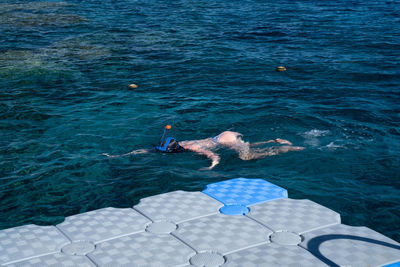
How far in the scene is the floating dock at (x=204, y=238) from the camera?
396 cm

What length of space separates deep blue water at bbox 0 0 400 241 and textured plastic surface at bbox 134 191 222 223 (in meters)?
1.32

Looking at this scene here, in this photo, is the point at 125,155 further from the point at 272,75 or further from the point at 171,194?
the point at 272,75

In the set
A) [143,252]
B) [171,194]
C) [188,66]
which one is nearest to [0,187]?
[171,194]

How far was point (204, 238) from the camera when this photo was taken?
4.31 metres

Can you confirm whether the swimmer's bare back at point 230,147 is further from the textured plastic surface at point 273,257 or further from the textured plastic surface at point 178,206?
the textured plastic surface at point 273,257

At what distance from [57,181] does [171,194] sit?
241cm

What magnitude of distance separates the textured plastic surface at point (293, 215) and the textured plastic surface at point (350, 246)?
4.8 inches

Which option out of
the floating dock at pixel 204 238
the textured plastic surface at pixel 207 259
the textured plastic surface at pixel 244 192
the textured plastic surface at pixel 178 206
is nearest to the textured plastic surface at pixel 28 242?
the floating dock at pixel 204 238

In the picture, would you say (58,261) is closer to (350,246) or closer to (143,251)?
(143,251)

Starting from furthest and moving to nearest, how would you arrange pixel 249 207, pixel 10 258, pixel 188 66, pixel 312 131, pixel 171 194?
pixel 188 66, pixel 312 131, pixel 171 194, pixel 249 207, pixel 10 258

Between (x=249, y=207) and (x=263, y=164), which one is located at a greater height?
(x=249, y=207)

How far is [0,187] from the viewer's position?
21.8 ft

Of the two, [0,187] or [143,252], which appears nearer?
[143,252]

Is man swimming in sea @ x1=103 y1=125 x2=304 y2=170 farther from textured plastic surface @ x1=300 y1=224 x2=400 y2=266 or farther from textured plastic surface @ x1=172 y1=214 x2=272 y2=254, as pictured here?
textured plastic surface @ x1=300 y1=224 x2=400 y2=266
